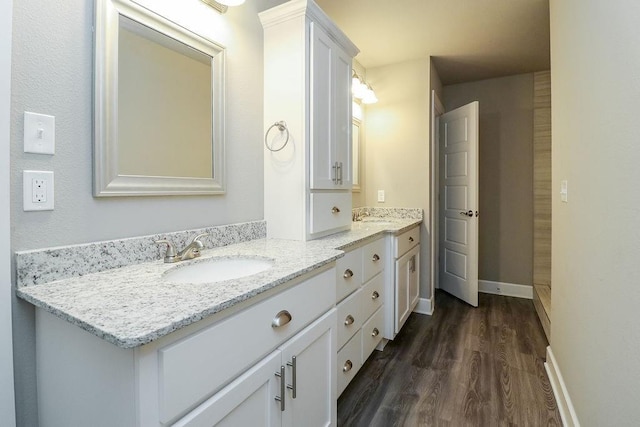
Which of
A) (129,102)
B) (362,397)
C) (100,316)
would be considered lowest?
(362,397)

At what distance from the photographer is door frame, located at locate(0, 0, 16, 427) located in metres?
0.82

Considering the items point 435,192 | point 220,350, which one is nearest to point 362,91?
point 435,192

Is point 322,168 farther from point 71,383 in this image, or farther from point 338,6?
point 71,383

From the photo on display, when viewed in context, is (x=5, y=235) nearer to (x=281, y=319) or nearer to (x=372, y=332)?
(x=281, y=319)

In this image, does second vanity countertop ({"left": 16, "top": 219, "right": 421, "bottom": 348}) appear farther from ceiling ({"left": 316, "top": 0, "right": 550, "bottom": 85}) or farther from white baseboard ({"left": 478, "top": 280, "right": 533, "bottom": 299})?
white baseboard ({"left": 478, "top": 280, "right": 533, "bottom": 299})

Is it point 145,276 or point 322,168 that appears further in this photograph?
point 322,168

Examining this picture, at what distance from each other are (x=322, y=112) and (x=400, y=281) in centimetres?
139

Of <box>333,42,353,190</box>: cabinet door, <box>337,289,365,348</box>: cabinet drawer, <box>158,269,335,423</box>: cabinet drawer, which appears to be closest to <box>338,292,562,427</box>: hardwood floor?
<box>337,289,365,348</box>: cabinet drawer

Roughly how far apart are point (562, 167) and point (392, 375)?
5.20 ft

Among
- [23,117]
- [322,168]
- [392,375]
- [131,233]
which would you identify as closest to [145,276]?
[131,233]

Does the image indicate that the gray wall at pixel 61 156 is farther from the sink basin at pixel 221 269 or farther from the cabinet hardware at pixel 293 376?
the cabinet hardware at pixel 293 376

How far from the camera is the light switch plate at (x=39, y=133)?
880 millimetres

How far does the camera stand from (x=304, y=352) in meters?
1.12

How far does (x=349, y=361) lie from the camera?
1.75 meters
